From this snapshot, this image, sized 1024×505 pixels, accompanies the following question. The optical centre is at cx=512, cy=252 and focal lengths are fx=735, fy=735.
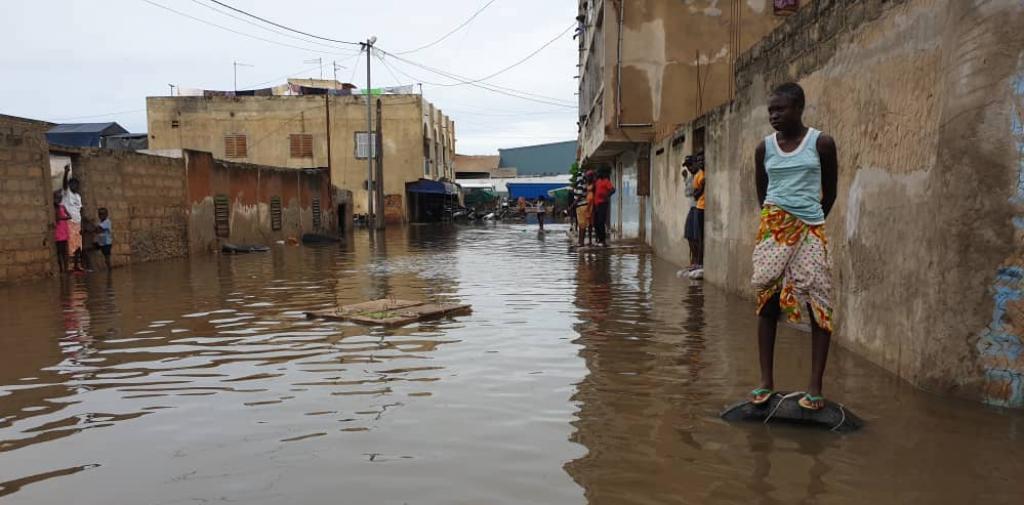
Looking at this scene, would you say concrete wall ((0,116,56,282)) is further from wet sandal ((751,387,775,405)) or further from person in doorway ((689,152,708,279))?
wet sandal ((751,387,775,405))

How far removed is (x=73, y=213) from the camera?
13375 millimetres

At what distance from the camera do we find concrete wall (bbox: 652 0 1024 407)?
3.85m

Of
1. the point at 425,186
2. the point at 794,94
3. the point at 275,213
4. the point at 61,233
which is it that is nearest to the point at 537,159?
the point at 425,186

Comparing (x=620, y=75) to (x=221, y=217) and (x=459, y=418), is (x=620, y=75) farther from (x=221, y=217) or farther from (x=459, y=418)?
(x=459, y=418)

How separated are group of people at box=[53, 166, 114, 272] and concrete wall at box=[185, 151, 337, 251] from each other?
427cm

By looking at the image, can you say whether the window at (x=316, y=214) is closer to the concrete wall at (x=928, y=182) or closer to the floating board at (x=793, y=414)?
the concrete wall at (x=928, y=182)

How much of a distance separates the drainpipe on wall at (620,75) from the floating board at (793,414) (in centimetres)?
1454

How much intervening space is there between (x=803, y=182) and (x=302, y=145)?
4234 cm

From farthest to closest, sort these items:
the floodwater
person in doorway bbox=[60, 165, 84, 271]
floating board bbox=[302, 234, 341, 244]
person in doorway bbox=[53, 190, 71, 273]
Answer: floating board bbox=[302, 234, 341, 244] → person in doorway bbox=[60, 165, 84, 271] → person in doorway bbox=[53, 190, 71, 273] → the floodwater

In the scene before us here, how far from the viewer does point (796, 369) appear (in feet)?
16.6

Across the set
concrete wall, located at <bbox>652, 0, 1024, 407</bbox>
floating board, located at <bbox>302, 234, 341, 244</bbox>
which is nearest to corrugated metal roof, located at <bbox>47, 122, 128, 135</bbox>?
floating board, located at <bbox>302, 234, 341, 244</bbox>

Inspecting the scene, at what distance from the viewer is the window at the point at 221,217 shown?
66.1ft

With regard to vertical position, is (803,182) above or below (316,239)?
above

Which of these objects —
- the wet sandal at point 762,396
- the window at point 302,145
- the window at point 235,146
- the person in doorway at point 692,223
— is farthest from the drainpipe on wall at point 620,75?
the window at point 235,146
